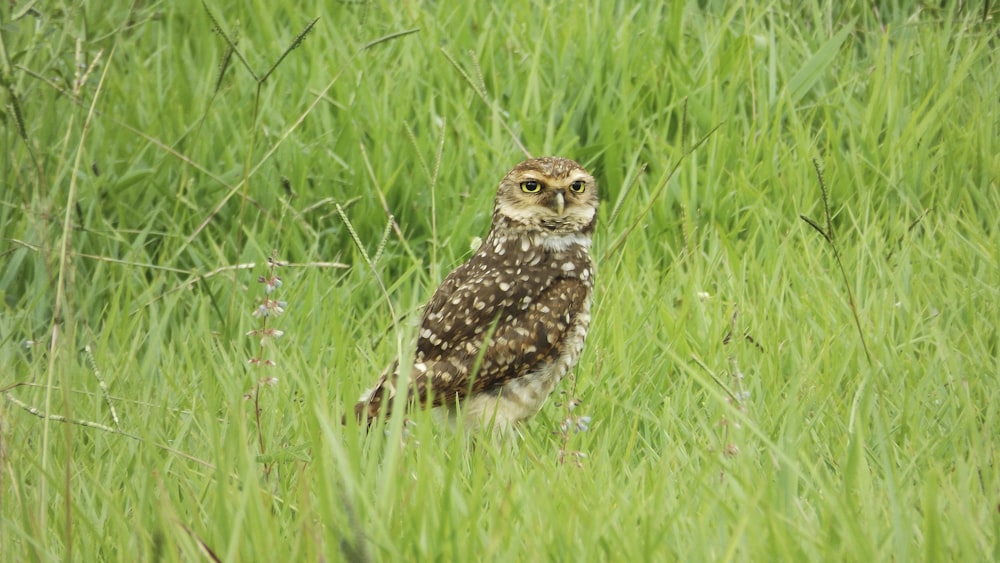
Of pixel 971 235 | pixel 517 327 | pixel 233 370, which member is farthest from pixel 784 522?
pixel 971 235

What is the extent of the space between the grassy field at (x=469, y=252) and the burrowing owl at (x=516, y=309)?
0.17 meters

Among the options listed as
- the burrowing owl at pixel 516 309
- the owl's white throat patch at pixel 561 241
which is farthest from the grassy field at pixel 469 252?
the owl's white throat patch at pixel 561 241

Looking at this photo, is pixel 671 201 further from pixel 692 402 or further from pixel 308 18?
pixel 308 18

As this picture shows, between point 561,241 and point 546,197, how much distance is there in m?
0.18

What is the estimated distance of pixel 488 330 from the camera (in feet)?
13.8

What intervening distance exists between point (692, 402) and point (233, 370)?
1555 mm

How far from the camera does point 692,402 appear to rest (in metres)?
4.00

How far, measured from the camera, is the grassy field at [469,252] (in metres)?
2.86

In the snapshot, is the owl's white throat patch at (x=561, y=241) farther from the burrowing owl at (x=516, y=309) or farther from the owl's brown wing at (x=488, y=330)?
the owl's brown wing at (x=488, y=330)

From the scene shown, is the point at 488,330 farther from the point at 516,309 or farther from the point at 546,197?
the point at 546,197

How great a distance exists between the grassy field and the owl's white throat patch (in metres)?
0.29

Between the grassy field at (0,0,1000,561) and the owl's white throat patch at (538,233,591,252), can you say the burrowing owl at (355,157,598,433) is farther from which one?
the grassy field at (0,0,1000,561)

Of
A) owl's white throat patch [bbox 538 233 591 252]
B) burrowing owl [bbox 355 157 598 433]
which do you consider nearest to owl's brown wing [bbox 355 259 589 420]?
burrowing owl [bbox 355 157 598 433]

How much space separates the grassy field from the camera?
2.86 meters
